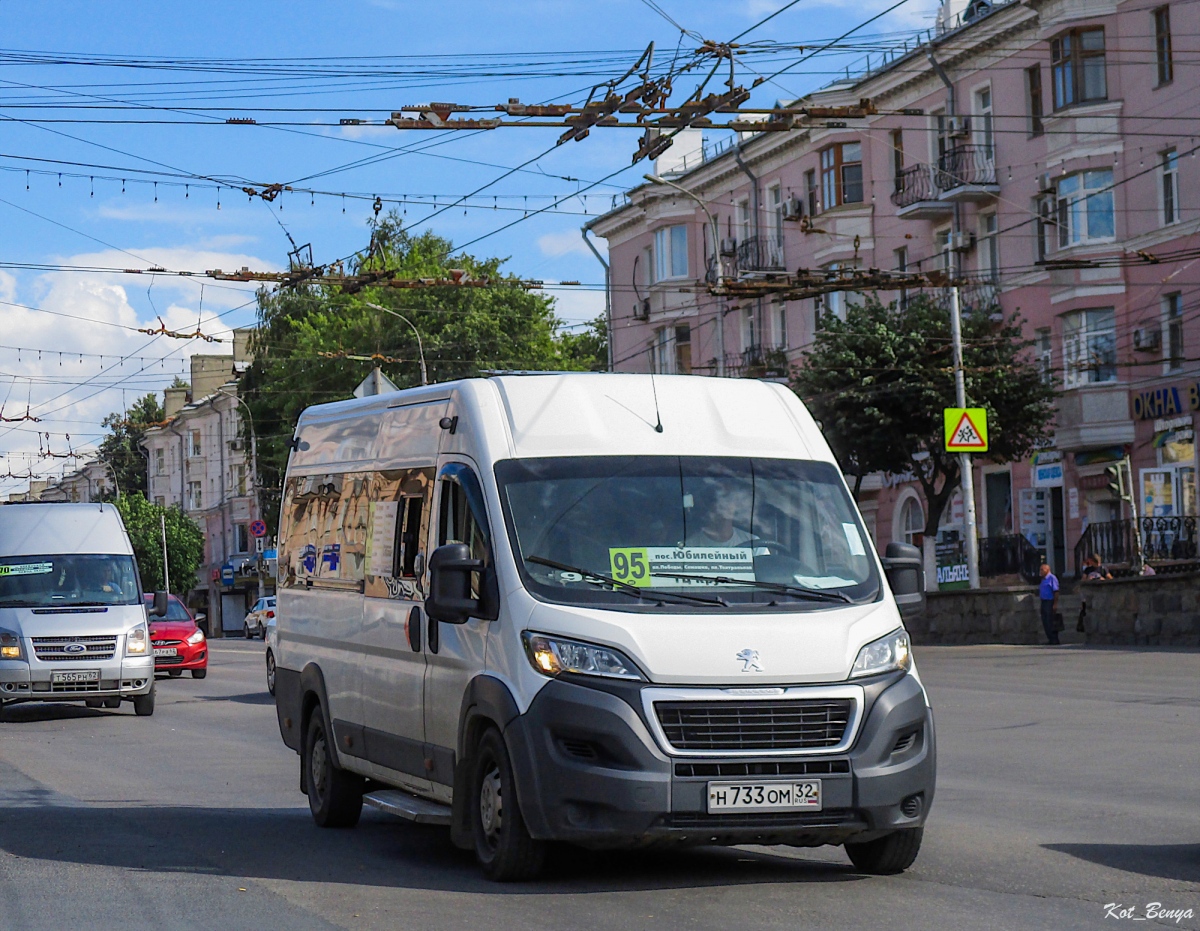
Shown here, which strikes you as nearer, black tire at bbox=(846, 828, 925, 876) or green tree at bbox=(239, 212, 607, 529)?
black tire at bbox=(846, 828, 925, 876)

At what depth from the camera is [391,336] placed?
66.2 meters

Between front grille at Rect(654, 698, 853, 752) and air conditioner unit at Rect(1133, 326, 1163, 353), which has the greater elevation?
air conditioner unit at Rect(1133, 326, 1163, 353)

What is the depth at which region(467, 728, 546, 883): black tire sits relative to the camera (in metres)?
8.27

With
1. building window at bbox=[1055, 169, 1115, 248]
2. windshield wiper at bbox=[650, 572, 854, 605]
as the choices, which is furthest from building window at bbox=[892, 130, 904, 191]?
windshield wiper at bbox=[650, 572, 854, 605]

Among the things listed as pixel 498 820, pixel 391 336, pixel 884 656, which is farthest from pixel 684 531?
pixel 391 336

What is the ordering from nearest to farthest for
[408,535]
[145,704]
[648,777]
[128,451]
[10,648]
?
1. [648,777]
2. [408,535]
3. [10,648]
4. [145,704]
5. [128,451]

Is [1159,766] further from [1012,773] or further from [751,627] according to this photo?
[751,627]

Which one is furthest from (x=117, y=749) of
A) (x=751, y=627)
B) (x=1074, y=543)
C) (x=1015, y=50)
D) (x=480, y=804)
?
(x=1015, y=50)

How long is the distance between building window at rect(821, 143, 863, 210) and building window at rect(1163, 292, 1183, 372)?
40.8ft

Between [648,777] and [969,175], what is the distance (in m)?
39.0

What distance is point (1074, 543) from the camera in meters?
42.3

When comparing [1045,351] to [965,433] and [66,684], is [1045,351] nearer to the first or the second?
[965,433]

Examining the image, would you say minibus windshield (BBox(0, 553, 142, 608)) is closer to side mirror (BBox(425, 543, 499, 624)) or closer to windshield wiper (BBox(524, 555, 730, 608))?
side mirror (BBox(425, 543, 499, 624))

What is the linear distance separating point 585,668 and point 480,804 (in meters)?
1.07
